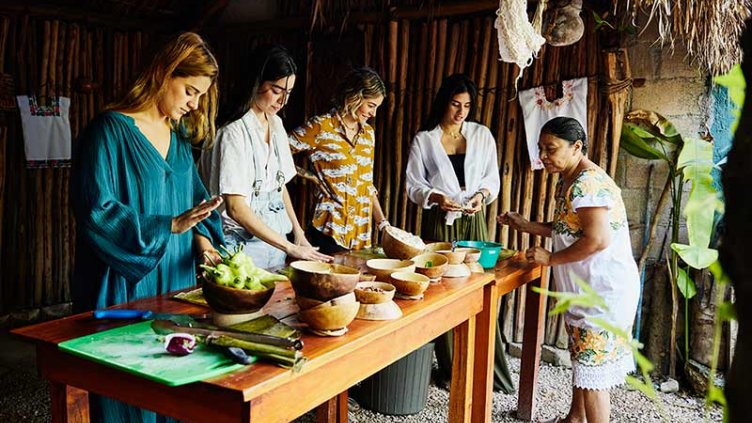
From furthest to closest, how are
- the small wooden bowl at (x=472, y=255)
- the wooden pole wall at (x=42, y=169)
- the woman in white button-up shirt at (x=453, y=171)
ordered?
the wooden pole wall at (x=42, y=169) → the woman in white button-up shirt at (x=453, y=171) → the small wooden bowl at (x=472, y=255)

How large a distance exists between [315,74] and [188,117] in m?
3.02

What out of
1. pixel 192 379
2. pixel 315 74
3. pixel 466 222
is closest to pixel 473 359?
pixel 466 222

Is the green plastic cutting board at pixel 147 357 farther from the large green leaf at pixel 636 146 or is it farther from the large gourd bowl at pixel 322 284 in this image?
the large green leaf at pixel 636 146

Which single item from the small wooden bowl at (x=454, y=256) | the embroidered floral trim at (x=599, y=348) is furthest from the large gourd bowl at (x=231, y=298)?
the embroidered floral trim at (x=599, y=348)

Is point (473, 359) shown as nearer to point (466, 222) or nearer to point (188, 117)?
point (466, 222)

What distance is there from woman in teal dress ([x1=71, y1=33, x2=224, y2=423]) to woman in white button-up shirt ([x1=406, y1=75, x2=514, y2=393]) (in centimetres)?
189

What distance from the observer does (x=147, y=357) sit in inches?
61.8

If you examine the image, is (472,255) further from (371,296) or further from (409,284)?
(371,296)

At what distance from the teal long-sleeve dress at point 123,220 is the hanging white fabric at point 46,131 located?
3.54m

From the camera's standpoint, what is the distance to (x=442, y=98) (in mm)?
4105

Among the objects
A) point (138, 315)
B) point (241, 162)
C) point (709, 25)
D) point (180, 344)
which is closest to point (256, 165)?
point (241, 162)

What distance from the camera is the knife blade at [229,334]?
162cm

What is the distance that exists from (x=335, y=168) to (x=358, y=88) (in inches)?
20.7

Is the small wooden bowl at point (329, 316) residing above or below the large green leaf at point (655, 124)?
below
